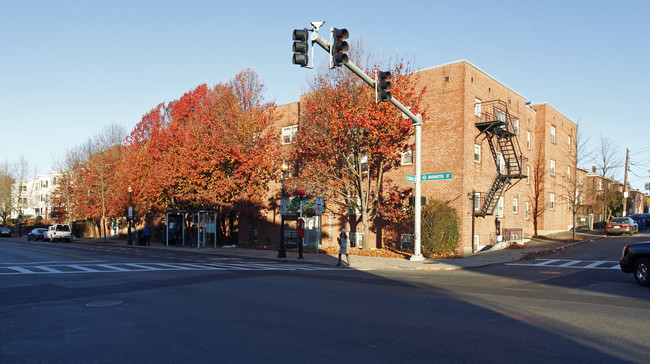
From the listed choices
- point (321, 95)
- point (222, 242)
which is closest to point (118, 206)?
point (222, 242)

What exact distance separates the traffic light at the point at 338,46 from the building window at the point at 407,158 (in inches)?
576

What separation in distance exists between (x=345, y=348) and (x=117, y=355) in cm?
301

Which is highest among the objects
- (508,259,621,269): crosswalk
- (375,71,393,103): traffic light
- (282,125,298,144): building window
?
(282,125,298,144): building window

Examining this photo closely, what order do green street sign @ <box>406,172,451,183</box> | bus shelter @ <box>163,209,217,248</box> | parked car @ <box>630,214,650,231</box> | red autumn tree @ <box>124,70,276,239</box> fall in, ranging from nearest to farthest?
green street sign @ <box>406,172,451,183</box> → red autumn tree @ <box>124,70,276,239</box> → bus shelter @ <box>163,209,217,248</box> → parked car @ <box>630,214,650,231</box>

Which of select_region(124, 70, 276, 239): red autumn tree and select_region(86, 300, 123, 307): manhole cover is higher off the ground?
select_region(124, 70, 276, 239): red autumn tree

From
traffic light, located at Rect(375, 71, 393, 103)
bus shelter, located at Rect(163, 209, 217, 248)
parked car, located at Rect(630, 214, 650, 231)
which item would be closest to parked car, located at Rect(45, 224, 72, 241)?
bus shelter, located at Rect(163, 209, 217, 248)

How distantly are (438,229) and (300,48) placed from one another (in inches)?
548

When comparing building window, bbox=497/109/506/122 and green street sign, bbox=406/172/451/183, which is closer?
green street sign, bbox=406/172/451/183

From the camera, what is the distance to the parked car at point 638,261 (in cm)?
1284

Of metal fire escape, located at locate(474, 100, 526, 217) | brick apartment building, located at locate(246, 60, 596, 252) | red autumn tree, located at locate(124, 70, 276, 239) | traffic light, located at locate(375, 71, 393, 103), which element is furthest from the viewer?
red autumn tree, located at locate(124, 70, 276, 239)

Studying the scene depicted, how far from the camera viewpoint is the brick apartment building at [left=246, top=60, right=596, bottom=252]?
83.5ft

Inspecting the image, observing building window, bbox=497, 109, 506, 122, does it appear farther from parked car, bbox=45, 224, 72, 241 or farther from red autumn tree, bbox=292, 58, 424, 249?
parked car, bbox=45, 224, 72, 241

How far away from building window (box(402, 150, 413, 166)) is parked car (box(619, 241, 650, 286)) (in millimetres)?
14331

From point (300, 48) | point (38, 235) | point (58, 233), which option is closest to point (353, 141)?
point (300, 48)
